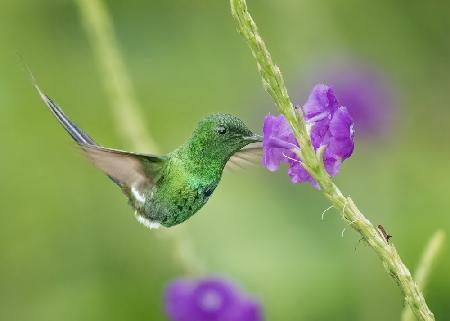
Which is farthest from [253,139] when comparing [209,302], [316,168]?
[209,302]

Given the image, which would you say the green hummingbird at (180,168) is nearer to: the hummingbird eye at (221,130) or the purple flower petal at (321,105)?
the hummingbird eye at (221,130)

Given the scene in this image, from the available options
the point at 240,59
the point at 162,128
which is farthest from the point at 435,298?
the point at 240,59

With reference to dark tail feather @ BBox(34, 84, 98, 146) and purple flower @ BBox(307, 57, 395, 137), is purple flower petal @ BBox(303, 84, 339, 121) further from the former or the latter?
purple flower @ BBox(307, 57, 395, 137)

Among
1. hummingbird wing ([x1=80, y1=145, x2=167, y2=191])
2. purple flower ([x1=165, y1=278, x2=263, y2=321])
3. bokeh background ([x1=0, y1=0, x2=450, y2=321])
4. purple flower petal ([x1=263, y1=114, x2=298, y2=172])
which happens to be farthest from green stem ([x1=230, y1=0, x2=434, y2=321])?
bokeh background ([x1=0, y1=0, x2=450, y2=321])

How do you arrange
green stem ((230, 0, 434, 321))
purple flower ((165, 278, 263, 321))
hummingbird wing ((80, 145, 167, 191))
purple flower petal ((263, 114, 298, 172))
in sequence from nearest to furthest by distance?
green stem ((230, 0, 434, 321))
purple flower petal ((263, 114, 298, 172))
hummingbird wing ((80, 145, 167, 191))
purple flower ((165, 278, 263, 321))

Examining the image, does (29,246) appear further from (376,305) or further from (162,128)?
(376,305)

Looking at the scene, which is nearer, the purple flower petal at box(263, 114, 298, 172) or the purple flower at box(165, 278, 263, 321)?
the purple flower petal at box(263, 114, 298, 172)
